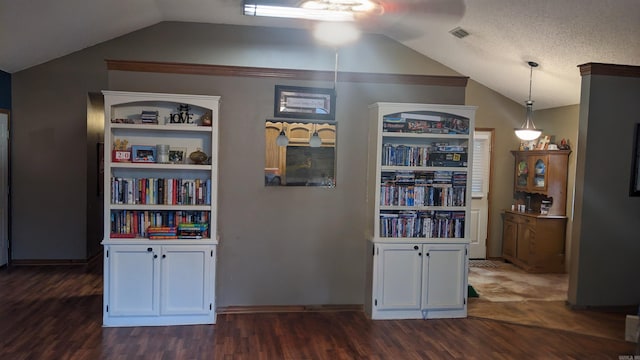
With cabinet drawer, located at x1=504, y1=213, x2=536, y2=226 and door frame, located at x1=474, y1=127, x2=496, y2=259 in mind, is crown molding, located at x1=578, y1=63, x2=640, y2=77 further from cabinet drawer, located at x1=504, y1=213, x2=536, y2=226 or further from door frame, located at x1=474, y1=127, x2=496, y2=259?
door frame, located at x1=474, y1=127, x2=496, y2=259

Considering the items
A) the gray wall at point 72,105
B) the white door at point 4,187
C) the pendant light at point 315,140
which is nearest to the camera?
the pendant light at point 315,140

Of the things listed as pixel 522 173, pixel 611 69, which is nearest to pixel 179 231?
pixel 611 69

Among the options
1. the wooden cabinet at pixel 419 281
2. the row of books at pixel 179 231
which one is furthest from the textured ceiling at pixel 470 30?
the row of books at pixel 179 231

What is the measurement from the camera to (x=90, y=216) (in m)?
6.91

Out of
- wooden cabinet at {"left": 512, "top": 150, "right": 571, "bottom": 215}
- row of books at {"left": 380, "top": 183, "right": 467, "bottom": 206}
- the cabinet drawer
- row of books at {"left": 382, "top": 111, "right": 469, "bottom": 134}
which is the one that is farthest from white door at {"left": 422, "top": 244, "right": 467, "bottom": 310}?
wooden cabinet at {"left": 512, "top": 150, "right": 571, "bottom": 215}

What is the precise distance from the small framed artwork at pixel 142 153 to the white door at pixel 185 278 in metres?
0.80

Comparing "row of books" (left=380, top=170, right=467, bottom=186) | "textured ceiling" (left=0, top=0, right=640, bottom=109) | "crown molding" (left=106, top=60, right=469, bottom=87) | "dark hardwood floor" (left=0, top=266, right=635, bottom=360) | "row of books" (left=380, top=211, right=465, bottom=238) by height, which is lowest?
"dark hardwood floor" (left=0, top=266, right=635, bottom=360)

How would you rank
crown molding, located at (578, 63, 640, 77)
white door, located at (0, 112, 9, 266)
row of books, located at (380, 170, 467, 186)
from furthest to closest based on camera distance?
white door, located at (0, 112, 9, 266) → crown molding, located at (578, 63, 640, 77) → row of books, located at (380, 170, 467, 186)

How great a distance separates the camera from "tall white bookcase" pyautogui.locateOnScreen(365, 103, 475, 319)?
4633mm

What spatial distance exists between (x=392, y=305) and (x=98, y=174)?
4.90 metres

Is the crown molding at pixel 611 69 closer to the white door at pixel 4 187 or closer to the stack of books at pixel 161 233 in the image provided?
the stack of books at pixel 161 233

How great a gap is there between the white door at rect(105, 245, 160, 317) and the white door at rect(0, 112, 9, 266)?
122 inches

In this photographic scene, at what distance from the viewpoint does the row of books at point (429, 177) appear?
4.73 metres

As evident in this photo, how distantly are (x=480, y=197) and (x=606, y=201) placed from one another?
8.40 feet
